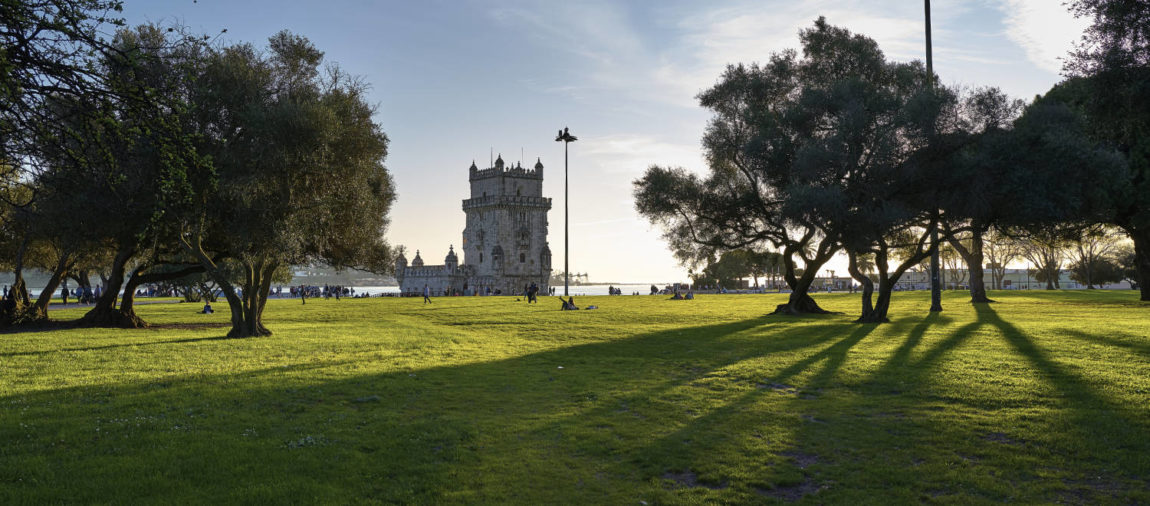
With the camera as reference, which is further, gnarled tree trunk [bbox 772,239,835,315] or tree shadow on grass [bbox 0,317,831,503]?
gnarled tree trunk [bbox 772,239,835,315]

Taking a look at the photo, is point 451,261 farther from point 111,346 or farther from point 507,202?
point 111,346

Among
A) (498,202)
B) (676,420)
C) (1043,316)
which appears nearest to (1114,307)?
(1043,316)

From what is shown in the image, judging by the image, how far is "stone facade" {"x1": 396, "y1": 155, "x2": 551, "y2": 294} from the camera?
323ft

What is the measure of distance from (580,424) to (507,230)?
9022 centimetres

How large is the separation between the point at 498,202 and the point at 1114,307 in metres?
75.5

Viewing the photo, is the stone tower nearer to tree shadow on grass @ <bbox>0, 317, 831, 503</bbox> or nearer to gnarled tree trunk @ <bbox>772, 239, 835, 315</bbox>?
gnarled tree trunk @ <bbox>772, 239, 835, 315</bbox>

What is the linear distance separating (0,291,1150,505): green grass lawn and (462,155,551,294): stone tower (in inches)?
3119

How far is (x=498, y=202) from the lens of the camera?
98.4 m

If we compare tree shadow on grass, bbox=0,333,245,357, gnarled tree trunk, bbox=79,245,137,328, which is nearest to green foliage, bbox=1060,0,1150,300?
tree shadow on grass, bbox=0,333,245,357

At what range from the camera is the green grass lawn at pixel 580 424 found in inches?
272

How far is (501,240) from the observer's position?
99062 mm

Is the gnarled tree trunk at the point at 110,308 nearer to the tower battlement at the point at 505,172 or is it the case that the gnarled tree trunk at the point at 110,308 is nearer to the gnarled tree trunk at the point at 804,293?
the gnarled tree trunk at the point at 804,293

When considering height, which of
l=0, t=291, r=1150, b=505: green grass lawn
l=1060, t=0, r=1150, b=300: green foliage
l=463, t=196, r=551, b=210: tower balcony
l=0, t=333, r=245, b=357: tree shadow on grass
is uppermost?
l=463, t=196, r=551, b=210: tower balcony

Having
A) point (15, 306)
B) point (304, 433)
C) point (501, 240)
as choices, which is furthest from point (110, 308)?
point (501, 240)
